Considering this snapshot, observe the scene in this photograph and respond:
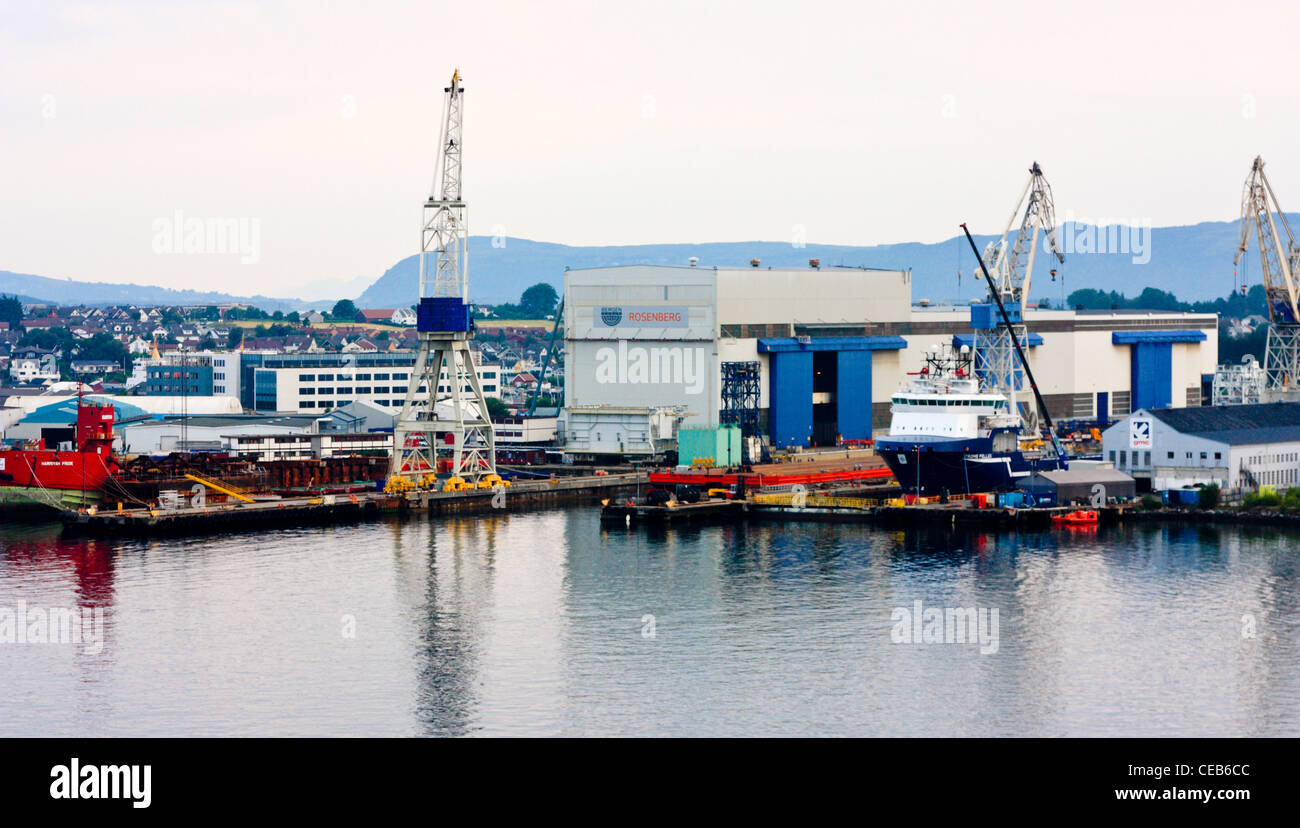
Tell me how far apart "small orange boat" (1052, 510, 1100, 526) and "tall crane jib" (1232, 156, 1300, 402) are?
21.5m

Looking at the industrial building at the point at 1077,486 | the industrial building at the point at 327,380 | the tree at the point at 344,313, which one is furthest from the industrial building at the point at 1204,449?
the tree at the point at 344,313

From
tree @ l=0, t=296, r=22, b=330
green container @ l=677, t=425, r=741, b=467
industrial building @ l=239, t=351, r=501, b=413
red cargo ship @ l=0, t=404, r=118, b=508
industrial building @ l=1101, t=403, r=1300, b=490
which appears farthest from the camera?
tree @ l=0, t=296, r=22, b=330

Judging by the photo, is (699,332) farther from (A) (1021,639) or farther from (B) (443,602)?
(A) (1021,639)

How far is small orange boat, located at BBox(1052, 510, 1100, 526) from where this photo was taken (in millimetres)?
48219

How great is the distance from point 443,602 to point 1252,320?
124 meters

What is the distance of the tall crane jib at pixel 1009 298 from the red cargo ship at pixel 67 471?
2956 cm

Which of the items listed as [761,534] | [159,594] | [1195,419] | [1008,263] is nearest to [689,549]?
[761,534]

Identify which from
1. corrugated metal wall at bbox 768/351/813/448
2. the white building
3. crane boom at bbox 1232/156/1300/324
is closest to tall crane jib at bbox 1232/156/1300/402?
crane boom at bbox 1232/156/1300/324

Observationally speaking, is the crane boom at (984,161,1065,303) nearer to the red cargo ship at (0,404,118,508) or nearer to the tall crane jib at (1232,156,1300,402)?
the tall crane jib at (1232,156,1300,402)

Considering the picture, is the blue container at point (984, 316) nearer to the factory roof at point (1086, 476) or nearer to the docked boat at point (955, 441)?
the docked boat at point (955, 441)

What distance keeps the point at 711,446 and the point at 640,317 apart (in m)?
7.21

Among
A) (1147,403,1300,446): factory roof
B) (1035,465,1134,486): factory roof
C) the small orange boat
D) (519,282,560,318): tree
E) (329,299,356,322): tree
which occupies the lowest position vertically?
the small orange boat

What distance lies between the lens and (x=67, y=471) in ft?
171

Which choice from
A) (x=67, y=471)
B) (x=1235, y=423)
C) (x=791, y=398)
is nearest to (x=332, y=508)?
(x=67, y=471)
